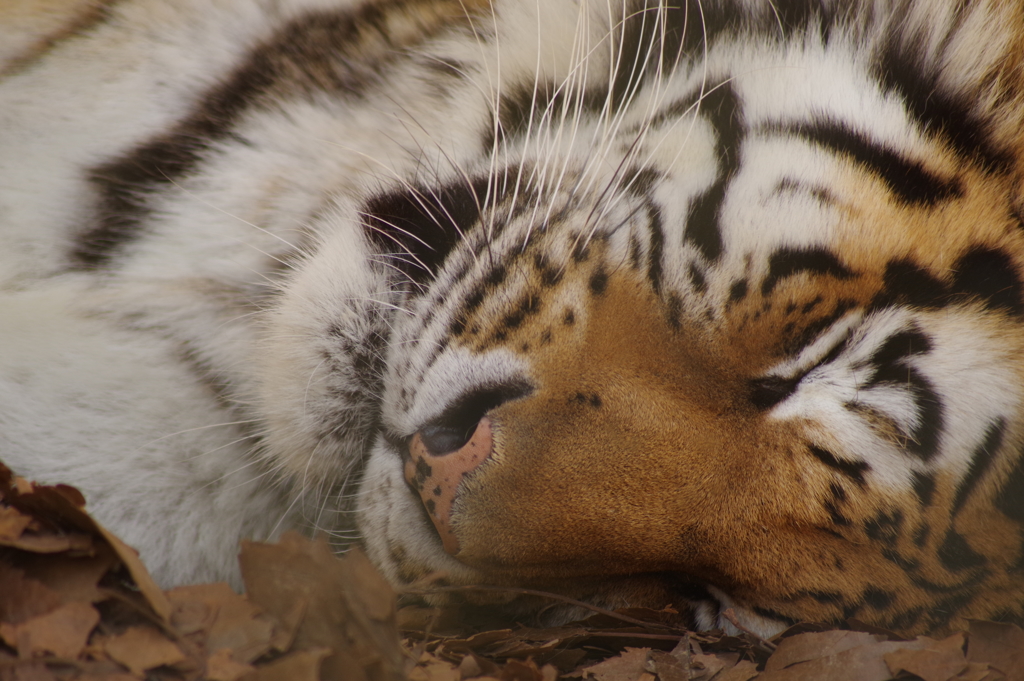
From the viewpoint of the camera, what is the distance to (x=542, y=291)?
3.72 ft

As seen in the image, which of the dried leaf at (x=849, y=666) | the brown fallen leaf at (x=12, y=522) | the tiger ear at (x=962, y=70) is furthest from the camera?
the tiger ear at (x=962, y=70)

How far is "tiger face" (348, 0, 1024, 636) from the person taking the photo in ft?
3.37

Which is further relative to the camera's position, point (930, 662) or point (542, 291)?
point (542, 291)

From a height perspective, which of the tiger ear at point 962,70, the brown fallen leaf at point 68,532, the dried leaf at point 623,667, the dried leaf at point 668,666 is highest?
the tiger ear at point 962,70

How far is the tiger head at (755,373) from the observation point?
103 centimetres

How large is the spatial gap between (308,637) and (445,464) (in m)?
0.25

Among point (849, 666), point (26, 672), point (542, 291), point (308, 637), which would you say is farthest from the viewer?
point (542, 291)

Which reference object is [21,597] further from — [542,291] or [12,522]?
[542,291]

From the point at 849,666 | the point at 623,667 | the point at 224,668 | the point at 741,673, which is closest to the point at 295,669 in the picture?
the point at 224,668

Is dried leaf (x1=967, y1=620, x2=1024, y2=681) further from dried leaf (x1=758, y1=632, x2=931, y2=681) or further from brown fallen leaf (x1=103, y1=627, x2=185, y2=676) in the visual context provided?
brown fallen leaf (x1=103, y1=627, x2=185, y2=676)

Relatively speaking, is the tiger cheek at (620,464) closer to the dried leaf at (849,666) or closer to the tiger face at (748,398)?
Result: the tiger face at (748,398)

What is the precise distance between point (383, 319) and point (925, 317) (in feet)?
2.45

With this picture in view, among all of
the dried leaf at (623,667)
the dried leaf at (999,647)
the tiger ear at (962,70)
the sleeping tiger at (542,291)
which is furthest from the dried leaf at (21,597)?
the tiger ear at (962,70)

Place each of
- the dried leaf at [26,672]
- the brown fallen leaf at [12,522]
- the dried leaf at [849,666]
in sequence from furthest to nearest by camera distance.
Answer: the dried leaf at [849,666], the brown fallen leaf at [12,522], the dried leaf at [26,672]
